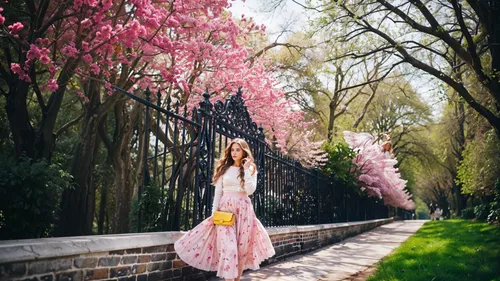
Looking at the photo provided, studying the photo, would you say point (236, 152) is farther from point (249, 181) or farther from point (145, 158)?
point (145, 158)

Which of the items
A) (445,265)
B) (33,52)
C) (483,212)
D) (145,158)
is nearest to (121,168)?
(33,52)

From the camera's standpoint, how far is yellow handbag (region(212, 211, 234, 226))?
5.05 metres

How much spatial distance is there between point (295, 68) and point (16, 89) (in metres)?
16.3

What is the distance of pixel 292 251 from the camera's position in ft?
31.1

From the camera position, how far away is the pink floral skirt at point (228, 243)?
5.01 meters

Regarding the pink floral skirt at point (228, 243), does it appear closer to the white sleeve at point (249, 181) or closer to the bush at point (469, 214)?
the white sleeve at point (249, 181)

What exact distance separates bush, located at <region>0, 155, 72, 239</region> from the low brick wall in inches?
→ 86.2

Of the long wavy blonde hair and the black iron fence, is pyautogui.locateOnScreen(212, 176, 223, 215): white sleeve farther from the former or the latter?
the black iron fence

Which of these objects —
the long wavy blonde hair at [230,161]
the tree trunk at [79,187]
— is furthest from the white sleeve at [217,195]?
the tree trunk at [79,187]

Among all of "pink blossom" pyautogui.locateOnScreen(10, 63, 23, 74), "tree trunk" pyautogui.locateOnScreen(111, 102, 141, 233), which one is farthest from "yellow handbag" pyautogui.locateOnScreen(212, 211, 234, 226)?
"tree trunk" pyautogui.locateOnScreen(111, 102, 141, 233)

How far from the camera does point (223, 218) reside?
5066mm

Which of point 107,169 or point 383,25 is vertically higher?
point 383,25

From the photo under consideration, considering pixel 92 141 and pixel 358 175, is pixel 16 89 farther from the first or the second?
pixel 358 175

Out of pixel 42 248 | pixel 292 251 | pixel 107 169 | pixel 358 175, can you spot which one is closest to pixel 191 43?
pixel 292 251
